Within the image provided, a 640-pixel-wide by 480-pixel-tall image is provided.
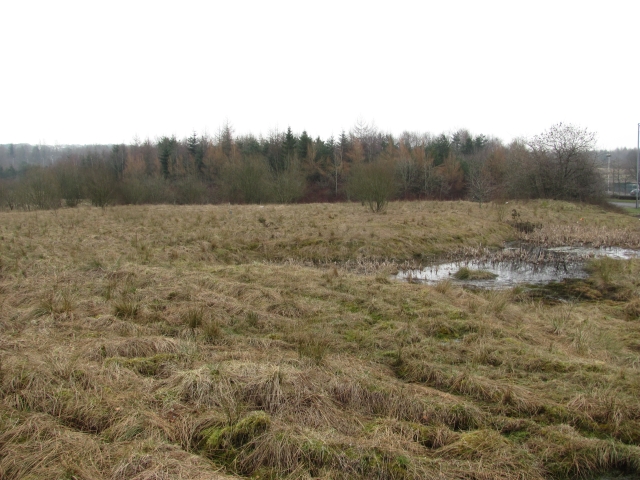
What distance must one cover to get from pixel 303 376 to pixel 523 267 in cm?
1021

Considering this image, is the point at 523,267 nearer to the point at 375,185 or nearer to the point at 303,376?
the point at 303,376

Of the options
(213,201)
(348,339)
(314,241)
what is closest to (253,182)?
(213,201)

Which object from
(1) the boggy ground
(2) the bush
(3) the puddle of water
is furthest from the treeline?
(1) the boggy ground

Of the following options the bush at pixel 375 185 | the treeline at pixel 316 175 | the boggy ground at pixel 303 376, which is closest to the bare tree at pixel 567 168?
the treeline at pixel 316 175

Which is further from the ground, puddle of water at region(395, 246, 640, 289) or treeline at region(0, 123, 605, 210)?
treeline at region(0, 123, 605, 210)

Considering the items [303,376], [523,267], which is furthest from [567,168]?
[303,376]

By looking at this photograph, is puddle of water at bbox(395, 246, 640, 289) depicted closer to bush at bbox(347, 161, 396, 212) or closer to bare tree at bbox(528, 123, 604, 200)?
bush at bbox(347, 161, 396, 212)

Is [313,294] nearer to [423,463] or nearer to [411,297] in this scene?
[411,297]

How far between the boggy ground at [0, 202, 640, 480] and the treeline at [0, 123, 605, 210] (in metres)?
15.3

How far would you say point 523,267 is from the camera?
1232cm

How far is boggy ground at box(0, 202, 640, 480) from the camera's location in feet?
10.1

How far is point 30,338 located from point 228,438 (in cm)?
337

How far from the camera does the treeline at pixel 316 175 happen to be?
24734 millimetres

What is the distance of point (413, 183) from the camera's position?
4569 cm
